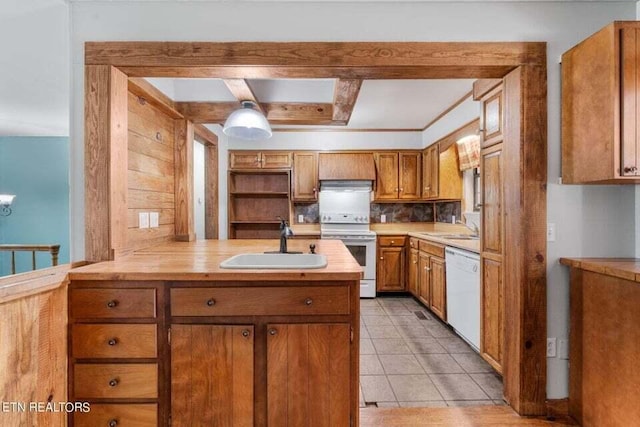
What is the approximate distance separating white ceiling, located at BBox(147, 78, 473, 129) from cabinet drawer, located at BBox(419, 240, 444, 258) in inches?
62.5

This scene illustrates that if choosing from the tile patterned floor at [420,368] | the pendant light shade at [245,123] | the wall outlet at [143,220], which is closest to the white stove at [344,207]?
the tile patterned floor at [420,368]

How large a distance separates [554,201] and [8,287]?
272cm

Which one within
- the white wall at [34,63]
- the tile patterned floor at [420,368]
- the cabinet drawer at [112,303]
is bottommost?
the tile patterned floor at [420,368]

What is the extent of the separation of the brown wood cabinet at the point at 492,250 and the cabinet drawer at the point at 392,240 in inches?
80.0

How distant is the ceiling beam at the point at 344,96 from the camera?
8.32 ft

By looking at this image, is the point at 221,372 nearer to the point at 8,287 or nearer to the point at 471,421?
the point at 8,287

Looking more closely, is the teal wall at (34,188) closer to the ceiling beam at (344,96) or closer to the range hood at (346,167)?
the range hood at (346,167)

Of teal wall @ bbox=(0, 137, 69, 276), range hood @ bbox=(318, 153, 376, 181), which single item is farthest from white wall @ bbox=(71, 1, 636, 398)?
teal wall @ bbox=(0, 137, 69, 276)

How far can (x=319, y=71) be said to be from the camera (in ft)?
6.20

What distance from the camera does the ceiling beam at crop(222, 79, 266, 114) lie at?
2.50m

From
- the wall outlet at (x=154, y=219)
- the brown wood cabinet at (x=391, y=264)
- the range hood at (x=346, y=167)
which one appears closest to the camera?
the wall outlet at (x=154, y=219)

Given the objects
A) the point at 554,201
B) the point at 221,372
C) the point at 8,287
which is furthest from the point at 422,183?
the point at 8,287

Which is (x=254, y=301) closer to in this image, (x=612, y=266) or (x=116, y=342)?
(x=116, y=342)

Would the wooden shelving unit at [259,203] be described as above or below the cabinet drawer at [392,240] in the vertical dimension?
above
